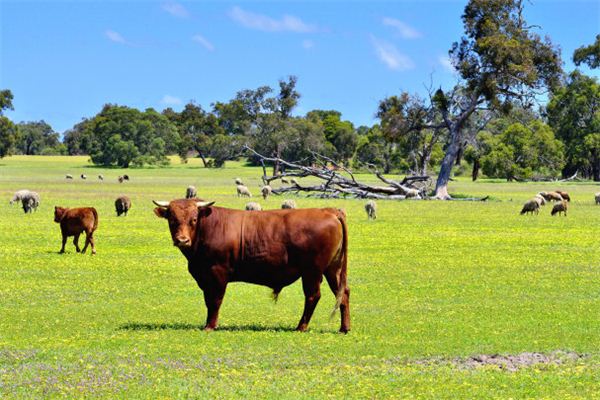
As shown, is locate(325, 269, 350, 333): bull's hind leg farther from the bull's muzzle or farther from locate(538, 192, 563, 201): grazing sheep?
locate(538, 192, 563, 201): grazing sheep

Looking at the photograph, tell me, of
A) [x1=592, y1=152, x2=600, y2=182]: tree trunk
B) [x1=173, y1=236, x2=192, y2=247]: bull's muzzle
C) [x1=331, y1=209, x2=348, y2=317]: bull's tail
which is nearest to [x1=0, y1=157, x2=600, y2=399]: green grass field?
[x1=331, y1=209, x2=348, y2=317]: bull's tail

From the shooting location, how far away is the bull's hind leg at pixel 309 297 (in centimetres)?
1330

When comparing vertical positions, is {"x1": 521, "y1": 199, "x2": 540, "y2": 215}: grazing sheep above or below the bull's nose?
below

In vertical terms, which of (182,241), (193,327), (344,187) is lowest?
(193,327)

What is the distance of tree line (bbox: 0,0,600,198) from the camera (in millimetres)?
61000

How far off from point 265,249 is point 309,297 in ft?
3.36

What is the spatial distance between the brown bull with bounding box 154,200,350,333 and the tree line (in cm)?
4816

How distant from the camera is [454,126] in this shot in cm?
6203

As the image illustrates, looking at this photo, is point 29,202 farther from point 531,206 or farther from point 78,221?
point 531,206

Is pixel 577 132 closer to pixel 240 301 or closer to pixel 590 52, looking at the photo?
pixel 590 52

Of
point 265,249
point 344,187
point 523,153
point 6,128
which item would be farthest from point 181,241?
point 6,128

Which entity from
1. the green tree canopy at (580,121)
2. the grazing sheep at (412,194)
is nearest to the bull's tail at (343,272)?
the grazing sheep at (412,194)

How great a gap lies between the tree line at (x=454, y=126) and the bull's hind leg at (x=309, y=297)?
159ft

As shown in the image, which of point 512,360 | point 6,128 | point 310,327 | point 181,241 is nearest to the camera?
point 512,360
